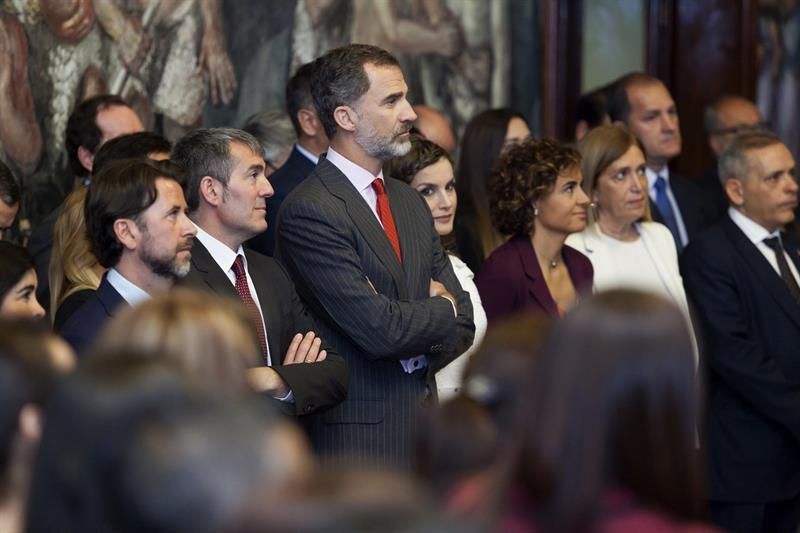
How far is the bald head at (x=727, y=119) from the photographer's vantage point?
373 inches

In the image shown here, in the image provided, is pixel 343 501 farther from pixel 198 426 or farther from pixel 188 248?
pixel 188 248

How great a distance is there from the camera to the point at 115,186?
16.9 ft

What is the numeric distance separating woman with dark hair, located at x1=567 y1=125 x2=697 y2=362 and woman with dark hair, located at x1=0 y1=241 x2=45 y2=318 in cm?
304

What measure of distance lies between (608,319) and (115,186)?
3007mm

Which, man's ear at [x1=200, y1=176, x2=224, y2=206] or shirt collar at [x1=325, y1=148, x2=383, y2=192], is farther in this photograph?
shirt collar at [x1=325, y1=148, x2=383, y2=192]

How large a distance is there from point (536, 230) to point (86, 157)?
2.16 meters

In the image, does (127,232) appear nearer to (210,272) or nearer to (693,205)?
(210,272)

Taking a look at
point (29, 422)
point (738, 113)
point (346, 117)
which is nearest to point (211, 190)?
point (346, 117)

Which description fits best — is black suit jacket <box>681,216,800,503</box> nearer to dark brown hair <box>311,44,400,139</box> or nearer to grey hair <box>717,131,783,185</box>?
grey hair <box>717,131,783,185</box>

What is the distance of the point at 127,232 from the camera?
5.09 m

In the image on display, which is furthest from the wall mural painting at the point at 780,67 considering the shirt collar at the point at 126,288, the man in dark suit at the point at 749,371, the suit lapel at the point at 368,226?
the shirt collar at the point at 126,288

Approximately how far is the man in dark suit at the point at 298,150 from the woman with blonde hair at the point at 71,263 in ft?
3.80

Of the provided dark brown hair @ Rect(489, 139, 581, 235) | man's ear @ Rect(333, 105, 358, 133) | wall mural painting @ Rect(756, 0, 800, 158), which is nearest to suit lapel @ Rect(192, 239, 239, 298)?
man's ear @ Rect(333, 105, 358, 133)

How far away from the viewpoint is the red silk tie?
225 inches
